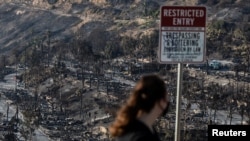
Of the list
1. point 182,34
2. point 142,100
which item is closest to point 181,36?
point 182,34

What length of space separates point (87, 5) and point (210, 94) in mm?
52075

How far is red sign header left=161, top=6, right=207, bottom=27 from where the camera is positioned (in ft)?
20.2

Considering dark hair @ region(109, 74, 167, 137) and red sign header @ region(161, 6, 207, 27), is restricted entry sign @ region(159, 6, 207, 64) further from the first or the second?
dark hair @ region(109, 74, 167, 137)

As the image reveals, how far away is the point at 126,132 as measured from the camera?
3.50 meters

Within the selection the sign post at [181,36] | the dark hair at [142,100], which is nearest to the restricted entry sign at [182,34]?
the sign post at [181,36]

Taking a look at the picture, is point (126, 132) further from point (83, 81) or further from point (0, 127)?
point (83, 81)

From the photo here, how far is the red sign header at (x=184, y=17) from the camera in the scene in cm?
614

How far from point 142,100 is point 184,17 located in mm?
2835

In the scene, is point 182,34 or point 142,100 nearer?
point 142,100

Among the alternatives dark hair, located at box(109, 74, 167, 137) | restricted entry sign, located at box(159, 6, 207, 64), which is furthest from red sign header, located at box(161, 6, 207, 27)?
dark hair, located at box(109, 74, 167, 137)

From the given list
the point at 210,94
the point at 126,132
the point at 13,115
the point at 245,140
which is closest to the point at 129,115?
the point at 126,132

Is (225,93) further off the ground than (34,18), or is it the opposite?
(34,18)

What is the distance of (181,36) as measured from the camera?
625cm

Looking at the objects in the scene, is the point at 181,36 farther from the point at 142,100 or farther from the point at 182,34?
the point at 142,100
